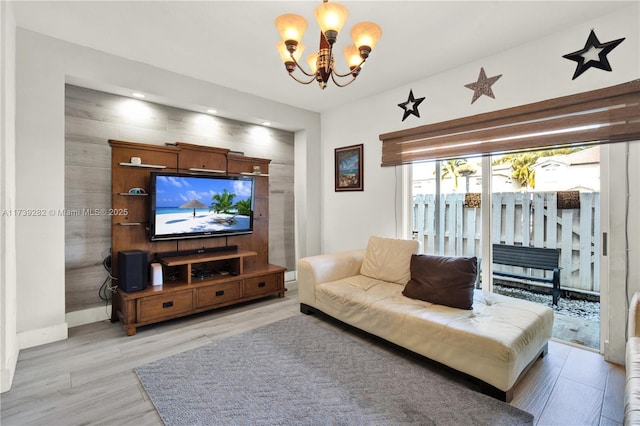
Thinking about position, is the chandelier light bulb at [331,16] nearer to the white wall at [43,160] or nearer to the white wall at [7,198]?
the white wall at [7,198]

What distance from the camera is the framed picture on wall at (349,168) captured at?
417 cm

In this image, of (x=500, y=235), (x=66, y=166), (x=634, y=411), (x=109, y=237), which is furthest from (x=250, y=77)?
(x=634, y=411)

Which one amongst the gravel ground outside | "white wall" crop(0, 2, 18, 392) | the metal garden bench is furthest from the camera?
the metal garden bench

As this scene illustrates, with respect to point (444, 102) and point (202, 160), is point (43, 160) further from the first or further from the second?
point (444, 102)

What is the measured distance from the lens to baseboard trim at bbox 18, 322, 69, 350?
2527mm

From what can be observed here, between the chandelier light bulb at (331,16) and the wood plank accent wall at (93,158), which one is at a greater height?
the chandelier light bulb at (331,16)

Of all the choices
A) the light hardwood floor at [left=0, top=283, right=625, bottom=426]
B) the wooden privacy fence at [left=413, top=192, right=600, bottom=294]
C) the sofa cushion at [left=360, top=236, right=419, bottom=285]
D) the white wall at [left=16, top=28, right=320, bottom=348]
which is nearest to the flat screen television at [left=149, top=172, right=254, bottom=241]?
the white wall at [left=16, top=28, right=320, bottom=348]

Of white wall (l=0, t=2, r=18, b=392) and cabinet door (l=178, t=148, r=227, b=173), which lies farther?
cabinet door (l=178, t=148, r=227, b=173)

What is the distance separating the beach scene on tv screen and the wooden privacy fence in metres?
2.26

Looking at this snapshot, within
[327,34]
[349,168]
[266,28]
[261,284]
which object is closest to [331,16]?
[327,34]

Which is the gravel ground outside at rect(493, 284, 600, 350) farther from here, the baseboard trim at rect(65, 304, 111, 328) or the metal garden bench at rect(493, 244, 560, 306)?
the baseboard trim at rect(65, 304, 111, 328)

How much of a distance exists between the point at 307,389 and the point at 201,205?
2.39 meters

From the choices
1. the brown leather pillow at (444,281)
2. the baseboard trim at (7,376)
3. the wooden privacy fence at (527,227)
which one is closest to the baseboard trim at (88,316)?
the baseboard trim at (7,376)

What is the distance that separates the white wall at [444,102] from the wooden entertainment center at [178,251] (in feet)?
3.90
